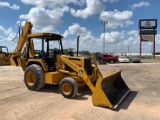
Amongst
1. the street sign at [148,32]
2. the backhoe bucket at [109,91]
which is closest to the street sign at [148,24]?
the street sign at [148,32]

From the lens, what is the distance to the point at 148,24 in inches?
2141

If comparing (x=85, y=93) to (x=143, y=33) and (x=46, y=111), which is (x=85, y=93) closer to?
(x=46, y=111)

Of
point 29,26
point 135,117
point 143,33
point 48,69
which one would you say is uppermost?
point 143,33

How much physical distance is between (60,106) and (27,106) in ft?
3.68

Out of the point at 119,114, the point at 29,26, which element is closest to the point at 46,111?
the point at 119,114

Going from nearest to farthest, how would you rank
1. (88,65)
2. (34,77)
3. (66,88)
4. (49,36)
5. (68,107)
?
(68,107)
(66,88)
(88,65)
(34,77)
(49,36)

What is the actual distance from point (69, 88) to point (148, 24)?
1955 inches

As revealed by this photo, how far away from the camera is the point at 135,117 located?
21.6 ft

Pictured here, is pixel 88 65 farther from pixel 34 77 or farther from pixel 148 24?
pixel 148 24

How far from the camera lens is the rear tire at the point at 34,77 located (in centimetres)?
980

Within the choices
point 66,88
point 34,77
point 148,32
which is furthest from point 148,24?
point 66,88

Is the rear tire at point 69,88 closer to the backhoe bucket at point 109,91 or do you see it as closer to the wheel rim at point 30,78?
the backhoe bucket at point 109,91

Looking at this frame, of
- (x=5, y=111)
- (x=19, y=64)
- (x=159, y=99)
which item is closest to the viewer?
(x=5, y=111)

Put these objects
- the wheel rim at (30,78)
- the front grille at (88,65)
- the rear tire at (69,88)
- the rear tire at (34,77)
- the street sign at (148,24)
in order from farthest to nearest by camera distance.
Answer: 1. the street sign at (148,24)
2. the wheel rim at (30,78)
3. the rear tire at (34,77)
4. the front grille at (88,65)
5. the rear tire at (69,88)
